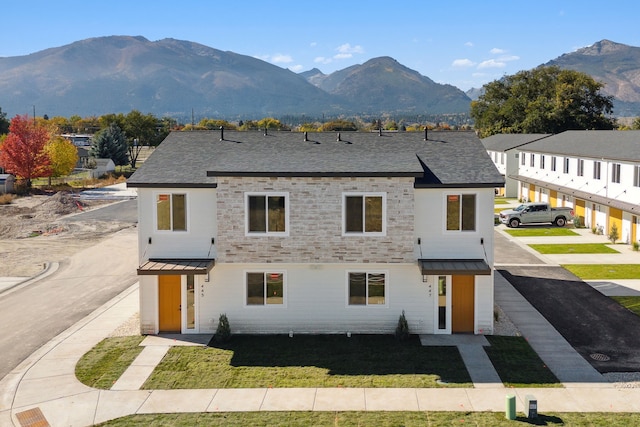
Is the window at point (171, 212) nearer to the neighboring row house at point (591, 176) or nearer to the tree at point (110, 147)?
the neighboring row house at point (591, 176)

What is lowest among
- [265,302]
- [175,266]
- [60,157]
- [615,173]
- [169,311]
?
[169,311]

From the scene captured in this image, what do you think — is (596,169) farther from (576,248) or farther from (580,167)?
(576,248)

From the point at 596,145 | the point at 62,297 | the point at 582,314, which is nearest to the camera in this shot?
the point at 582,314

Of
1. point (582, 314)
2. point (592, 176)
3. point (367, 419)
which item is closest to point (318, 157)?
point (367, 419)

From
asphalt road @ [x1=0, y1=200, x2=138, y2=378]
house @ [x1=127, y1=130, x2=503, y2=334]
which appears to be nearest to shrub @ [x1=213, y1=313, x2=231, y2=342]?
house @ [x1=127, y1=130, x2=503, y2=334]

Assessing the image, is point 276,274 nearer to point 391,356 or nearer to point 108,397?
point 391,356

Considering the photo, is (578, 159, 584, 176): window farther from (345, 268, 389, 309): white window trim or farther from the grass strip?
the grass strip

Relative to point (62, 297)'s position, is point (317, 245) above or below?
above

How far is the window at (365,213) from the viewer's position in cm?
1881

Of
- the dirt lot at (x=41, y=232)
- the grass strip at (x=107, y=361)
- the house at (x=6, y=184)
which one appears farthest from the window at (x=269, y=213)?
the house at (x=6, y=184)

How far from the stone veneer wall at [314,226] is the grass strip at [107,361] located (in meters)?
3.95

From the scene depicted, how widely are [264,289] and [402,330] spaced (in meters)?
4.76

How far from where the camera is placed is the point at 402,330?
18.9 metres

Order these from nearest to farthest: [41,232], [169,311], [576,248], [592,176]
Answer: [169,311], [576,248], [592,176], [41,232]
